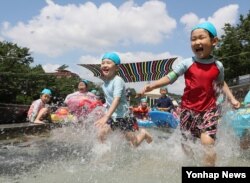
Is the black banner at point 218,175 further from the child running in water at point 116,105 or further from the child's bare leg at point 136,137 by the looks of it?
the child's bare leg at point 136,137

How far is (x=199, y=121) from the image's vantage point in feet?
13.5

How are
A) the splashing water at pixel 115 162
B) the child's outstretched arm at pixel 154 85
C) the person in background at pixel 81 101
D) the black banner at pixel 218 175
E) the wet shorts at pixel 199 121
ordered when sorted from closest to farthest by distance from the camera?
1. the black banner at pixel 218 175
2. the splashing water at pixel 115 162
3. the wet shorts at pixel 199 121
4. the child's outstretched arm at pixel 154 85
5. the person in background at pixel 81 101

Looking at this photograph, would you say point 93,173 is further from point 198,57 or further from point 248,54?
point 248,54

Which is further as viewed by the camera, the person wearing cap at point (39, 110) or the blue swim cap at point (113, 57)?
the person wearing cap at point (39, 110)

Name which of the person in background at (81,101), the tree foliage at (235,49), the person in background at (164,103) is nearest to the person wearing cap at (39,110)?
the person in background at (81,101)

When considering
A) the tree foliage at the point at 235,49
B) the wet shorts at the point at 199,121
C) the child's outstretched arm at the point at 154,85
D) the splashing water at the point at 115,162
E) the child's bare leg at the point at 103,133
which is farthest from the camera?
the tree foliage at the point at 235,49

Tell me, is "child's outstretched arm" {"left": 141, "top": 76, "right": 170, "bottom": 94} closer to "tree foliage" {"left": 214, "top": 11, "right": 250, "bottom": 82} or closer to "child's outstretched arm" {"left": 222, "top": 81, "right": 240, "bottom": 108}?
"child's outstretched arm" {"left": 222, "top": 81, "right": 240, "bottom": 108}

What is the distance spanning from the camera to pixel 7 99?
37.6 m

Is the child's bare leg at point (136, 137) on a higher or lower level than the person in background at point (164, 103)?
lower

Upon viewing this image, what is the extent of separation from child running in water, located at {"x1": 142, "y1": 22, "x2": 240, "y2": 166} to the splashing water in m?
0.23

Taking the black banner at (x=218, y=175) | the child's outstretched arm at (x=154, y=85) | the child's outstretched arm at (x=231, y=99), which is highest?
the child's outstretched arm at (x=154, y=85)

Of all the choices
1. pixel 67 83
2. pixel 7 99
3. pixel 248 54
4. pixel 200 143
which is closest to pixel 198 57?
pixel 200 143

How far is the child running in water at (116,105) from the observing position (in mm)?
5113

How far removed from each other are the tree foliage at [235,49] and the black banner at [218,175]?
3220cm
